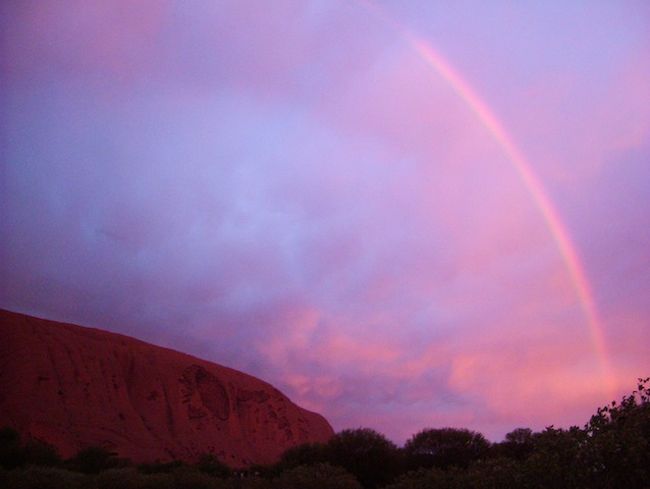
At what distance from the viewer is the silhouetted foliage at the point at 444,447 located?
40094mm

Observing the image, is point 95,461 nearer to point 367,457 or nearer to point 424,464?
point 367,457

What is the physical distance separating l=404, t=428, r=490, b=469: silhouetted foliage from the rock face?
20927 mm

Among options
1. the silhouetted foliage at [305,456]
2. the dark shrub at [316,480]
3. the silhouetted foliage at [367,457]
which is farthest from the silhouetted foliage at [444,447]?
the dark shrub at [316,480]

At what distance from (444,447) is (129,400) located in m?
32.6

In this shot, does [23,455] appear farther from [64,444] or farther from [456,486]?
[456,486]

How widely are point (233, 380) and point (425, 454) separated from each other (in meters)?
40.5

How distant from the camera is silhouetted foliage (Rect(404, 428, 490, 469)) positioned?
40.1m

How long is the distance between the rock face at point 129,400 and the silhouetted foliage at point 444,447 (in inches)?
824

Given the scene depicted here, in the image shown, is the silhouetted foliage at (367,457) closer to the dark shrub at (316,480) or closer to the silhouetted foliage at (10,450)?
the dark shrub at (316,480)

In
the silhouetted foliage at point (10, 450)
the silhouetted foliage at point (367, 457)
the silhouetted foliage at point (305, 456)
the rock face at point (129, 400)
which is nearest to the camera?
the silhouetted foliage at point (10, 450)

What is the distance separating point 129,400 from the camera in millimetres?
62344

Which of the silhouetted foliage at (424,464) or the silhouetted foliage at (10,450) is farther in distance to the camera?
the silhouetted foliage at (10,450)

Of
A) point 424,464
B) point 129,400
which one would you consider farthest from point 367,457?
point 129,400

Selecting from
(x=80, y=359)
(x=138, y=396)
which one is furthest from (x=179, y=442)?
(x=80, y=359)
